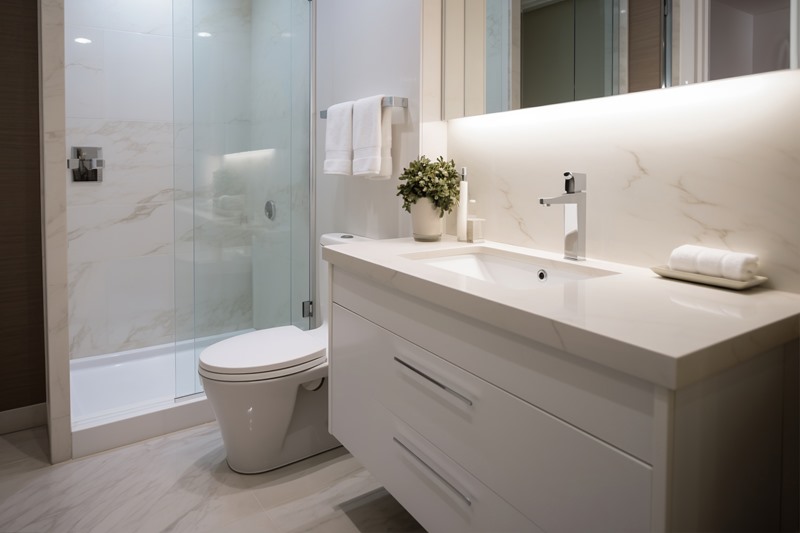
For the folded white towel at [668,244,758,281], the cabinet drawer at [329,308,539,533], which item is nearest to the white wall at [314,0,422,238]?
the cabinet drawer at [329,308,539,533]

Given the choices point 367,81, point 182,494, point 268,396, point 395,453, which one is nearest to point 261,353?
point 268,396

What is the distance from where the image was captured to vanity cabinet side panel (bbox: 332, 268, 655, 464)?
81 centimetres

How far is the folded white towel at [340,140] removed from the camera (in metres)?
2.19

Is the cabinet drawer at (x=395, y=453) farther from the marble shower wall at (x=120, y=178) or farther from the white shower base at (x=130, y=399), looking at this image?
the marble shower wall at (x=120, y=178)

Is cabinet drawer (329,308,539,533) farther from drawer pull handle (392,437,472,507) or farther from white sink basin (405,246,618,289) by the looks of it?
white sink basin (405,246,618,289)

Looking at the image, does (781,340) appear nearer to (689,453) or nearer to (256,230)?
(689,453)

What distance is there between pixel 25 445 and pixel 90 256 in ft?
3.07

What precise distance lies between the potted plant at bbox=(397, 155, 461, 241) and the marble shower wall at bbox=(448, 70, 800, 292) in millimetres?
146

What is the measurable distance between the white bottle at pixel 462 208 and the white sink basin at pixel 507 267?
0.14m

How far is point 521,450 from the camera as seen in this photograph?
3.37 ft

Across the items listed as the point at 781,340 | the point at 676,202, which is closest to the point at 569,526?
the point at 781,340

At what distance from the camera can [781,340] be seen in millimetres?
917

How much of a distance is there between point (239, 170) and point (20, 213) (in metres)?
0.91

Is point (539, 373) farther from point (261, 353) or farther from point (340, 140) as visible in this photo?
point (340, 140)
